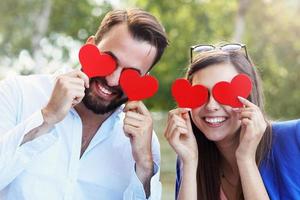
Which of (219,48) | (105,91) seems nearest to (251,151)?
(219,48)

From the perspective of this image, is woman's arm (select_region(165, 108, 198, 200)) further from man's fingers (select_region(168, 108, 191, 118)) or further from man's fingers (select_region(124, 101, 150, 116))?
man's fingers (select_region(124, 101, 150, 116))

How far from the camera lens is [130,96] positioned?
2229 millimetres

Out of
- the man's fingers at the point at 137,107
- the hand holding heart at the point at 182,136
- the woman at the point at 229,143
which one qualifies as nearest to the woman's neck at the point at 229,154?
the woman at the point at 229,143

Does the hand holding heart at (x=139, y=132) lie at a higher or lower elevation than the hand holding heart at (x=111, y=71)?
lower

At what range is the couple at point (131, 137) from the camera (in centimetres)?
208

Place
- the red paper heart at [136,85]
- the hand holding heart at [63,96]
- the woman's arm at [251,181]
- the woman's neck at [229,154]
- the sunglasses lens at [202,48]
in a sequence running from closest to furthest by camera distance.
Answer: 1. the hand holding heart at [63,96]
2. the woman's arm at [251,181]
3. the red paper heart at [136,85]
4. the woman's neck at [229,154]
5. the sunglasses lens at [202,48]

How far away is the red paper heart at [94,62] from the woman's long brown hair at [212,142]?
0.41 m

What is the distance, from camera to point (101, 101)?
224 cm

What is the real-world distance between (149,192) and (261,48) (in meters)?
16.3

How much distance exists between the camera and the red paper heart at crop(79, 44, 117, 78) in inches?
85.9

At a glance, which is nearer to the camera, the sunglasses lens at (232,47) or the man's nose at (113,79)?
the man's nose at (113,79)

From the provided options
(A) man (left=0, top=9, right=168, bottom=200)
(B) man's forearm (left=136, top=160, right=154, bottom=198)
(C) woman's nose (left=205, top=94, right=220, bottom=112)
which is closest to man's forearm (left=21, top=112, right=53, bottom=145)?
(A) man (left=0, top=9, right=168, bottom=200)

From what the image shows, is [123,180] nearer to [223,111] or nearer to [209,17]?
[223,111]

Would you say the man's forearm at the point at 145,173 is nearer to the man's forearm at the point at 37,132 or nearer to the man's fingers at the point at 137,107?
the man's fingers at the point at 137,107
